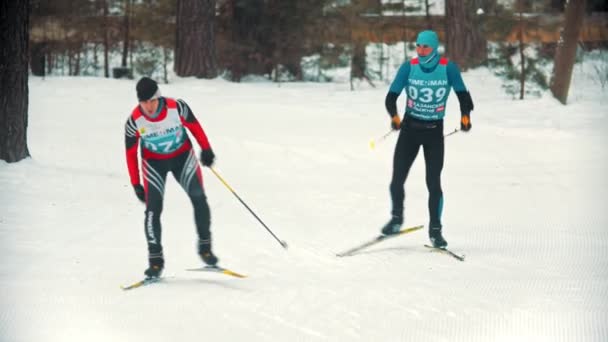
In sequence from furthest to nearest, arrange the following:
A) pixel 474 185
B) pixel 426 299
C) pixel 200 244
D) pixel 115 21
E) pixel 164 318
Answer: pixel 115 21 → pixel 474 185 → pixel 200 244 → pixel 426 299 → pixel 164 318

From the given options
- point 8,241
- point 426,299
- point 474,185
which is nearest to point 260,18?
point 474,185

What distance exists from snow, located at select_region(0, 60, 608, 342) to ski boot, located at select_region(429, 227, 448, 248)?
11 cm

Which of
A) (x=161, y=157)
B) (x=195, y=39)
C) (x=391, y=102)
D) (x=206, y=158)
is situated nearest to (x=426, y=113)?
(x=391, y=102)

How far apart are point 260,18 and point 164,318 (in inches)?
489

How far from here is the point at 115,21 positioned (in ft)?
57.0

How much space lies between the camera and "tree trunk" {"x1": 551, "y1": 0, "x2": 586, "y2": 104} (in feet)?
42.3

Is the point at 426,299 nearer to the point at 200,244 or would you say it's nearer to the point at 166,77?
the point at 200,244

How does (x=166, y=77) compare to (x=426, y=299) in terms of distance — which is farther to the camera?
(x=166, y=77)

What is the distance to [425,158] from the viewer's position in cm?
602

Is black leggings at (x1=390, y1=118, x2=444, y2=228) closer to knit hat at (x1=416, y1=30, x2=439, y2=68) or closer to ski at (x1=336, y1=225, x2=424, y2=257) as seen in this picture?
ski at (x1=336, y1=225, x2=424, y2=257)

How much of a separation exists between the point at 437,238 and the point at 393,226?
1.06 ft

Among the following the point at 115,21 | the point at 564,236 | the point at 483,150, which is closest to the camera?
the point at 564,236

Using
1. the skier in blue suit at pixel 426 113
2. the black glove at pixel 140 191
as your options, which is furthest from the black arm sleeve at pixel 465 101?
the black glove at pixel 140 191

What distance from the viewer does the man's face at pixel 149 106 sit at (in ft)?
14.9
